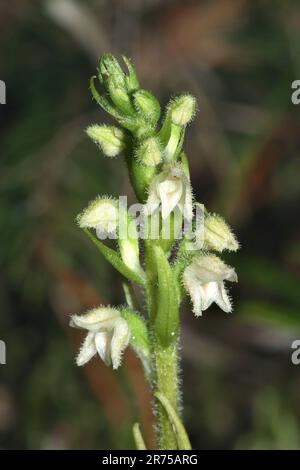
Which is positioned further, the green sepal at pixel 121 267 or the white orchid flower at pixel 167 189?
the green sepal at pixel 121 267

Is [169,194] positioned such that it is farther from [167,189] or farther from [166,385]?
[166,385]

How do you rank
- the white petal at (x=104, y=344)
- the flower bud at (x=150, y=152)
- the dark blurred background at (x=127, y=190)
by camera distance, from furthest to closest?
1. the dark blurred background at (x=127, y=190)
2. the white petal at (x=104, y=344)
3. the flower bud at (x=150, y=152)

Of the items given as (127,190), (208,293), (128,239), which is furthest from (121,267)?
(127,190)

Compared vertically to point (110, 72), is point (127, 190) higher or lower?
higher

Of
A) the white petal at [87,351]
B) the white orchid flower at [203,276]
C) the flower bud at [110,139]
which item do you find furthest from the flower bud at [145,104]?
the white petal at [87,351]

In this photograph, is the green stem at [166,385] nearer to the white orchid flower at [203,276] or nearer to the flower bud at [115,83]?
the white orchid flower at [203,276]

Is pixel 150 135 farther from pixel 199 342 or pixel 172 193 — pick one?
pixel 199 342

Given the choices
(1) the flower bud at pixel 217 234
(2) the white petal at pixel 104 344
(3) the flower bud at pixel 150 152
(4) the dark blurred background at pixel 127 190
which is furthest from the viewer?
(4) the dark blurred background at pixel 127 190

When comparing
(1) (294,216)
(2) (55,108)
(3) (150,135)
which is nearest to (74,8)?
(2) (55,108)
